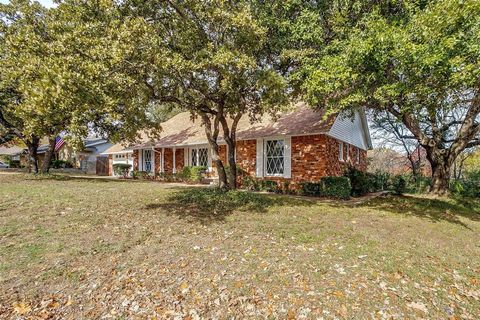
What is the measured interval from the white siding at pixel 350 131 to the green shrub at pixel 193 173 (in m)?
8.23

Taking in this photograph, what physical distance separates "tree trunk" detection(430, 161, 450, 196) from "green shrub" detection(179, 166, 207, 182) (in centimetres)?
1215

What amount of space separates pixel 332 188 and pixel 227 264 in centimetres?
812

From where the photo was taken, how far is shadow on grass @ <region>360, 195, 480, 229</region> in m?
8.76

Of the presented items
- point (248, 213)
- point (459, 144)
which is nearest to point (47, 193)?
point (248, 213)

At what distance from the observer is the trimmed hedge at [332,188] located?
1138 centimetres

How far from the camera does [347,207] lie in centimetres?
952

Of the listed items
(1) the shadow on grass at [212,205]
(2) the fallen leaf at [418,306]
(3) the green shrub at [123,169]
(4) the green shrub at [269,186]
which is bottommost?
(2) the fallen leaf at [418,306]

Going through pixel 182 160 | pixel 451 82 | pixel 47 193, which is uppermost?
pixel 451 82

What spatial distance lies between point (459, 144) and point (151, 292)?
13.2 metres

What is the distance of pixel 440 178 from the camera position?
1227cm

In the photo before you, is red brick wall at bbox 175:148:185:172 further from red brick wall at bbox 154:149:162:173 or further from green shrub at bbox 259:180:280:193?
green shrub at bbox 259:180:280:193

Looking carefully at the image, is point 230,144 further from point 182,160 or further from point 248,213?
point 182,160

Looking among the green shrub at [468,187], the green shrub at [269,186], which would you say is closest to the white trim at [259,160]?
the green shrub at [269,186]

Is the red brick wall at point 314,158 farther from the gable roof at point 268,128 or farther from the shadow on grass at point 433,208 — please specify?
the shadow on grass at point 433,208
